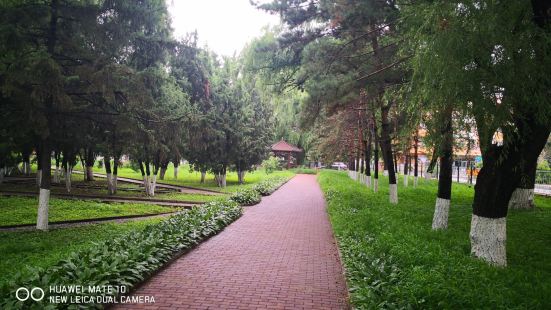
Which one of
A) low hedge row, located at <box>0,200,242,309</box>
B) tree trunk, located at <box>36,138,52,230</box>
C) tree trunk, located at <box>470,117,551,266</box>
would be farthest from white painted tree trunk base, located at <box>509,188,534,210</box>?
tree trunk, located at <box>36,138,52,230</box>

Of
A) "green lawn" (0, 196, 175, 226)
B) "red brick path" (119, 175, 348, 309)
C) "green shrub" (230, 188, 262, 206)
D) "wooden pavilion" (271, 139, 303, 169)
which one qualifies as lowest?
"green lawn" (0, 196, 175, 226)

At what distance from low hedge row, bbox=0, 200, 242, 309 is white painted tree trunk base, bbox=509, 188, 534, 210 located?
35.6 ft

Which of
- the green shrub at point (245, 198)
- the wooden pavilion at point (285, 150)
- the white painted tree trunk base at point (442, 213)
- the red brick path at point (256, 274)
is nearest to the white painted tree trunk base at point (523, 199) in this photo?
the white painted tree trunk base at point (442, 213)

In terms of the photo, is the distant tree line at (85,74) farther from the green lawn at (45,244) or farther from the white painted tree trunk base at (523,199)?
the white painted tree trunk base at (523,199)

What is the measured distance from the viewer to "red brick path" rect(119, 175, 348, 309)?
17.5 ft

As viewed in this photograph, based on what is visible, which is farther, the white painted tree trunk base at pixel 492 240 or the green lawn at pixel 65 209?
the green lawn at pixel 65 209

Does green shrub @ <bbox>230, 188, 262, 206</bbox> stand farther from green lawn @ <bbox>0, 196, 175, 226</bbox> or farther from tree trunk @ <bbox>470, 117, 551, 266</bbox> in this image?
tree trunk @ <bbox>470, 117, 551, 266</bbox>

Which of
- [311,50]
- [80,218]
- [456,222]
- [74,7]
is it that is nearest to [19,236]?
[80,218]

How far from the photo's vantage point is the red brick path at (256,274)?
534 cm

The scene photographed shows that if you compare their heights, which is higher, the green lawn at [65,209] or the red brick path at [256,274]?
the red brick path at [256,274]

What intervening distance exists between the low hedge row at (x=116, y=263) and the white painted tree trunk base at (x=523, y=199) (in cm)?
1085

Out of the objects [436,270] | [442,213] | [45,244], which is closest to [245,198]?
[45,244]

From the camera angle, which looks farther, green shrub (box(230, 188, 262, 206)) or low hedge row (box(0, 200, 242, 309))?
green shrub (box(230, 188, 262, 206))

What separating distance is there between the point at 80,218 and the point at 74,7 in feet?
22.0
